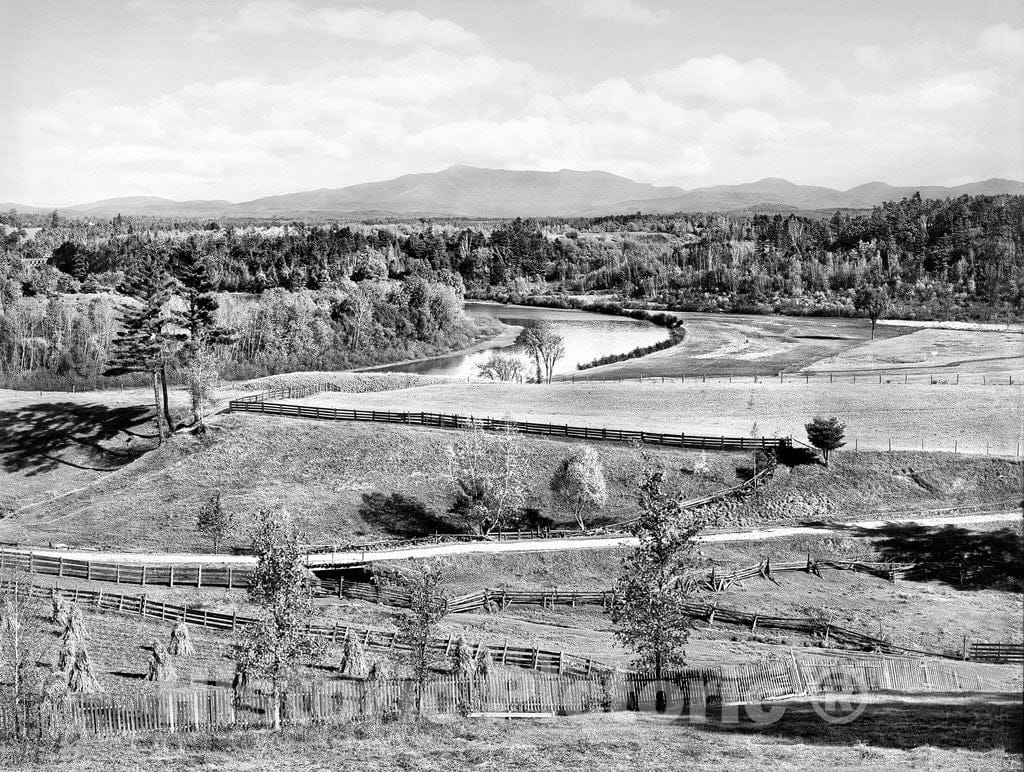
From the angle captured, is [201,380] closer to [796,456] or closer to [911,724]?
[796,456]

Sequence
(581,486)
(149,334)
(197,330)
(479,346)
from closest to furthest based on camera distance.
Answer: (581,486) → (149,334) → (197,330) → (479,346)

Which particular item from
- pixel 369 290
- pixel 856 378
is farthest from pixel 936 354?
pixel 369 290

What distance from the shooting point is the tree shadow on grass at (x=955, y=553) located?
4819 centimetres

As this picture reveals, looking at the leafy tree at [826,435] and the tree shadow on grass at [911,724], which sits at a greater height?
the leafy tree at [826,435]

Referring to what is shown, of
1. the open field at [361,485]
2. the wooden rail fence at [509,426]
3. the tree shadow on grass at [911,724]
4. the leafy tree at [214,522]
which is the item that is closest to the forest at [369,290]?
the wooden rail fence at [509,426]

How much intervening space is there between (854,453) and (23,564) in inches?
1803

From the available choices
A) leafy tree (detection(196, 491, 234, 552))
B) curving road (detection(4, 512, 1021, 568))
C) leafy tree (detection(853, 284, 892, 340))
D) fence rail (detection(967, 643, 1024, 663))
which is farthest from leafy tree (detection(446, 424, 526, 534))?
leafy tree (detection(853, 284, 892, 340))

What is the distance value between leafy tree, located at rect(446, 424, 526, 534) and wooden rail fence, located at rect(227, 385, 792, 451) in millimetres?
1306

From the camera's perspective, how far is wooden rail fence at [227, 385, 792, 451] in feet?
205

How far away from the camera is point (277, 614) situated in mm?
30766

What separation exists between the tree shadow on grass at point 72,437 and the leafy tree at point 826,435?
43333 mm

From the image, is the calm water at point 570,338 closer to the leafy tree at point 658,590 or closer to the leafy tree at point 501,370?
the leafy tree at point 501,370

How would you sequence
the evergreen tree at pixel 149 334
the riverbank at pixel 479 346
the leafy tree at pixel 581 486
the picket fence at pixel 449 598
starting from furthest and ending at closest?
the riverbank at pixel 479 346 < the evergreen tree at pixel 149 334 < the leafy tree at pixel 581 486 < the picket fence at pixel 449 598

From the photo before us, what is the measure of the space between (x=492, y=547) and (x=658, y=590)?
16.5m
